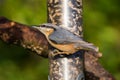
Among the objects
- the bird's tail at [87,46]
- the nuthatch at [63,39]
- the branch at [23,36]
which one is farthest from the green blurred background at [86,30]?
the bird's tail at [87,46]

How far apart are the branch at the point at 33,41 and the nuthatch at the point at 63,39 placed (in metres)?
0.21

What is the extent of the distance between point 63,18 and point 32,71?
219cm

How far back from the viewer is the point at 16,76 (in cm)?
627

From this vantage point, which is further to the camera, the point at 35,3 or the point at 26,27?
the point at 35,3

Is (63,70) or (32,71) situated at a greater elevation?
(63,70)

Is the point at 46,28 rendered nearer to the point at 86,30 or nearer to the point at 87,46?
the point at 87,46

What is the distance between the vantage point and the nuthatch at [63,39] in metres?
3.87

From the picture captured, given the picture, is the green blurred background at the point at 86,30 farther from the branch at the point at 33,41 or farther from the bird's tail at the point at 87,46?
the bird's tail at the point at 87,46

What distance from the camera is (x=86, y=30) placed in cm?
622

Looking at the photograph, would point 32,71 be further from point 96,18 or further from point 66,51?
point 66,51

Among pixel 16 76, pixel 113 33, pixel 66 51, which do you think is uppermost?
pixel 66 51

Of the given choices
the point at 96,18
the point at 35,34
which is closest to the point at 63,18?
the point at 35,34

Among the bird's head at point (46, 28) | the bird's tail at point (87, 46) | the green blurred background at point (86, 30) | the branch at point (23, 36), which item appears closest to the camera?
the bird's tail at point (87, 46)

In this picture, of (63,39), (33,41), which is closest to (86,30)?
(33,41)
